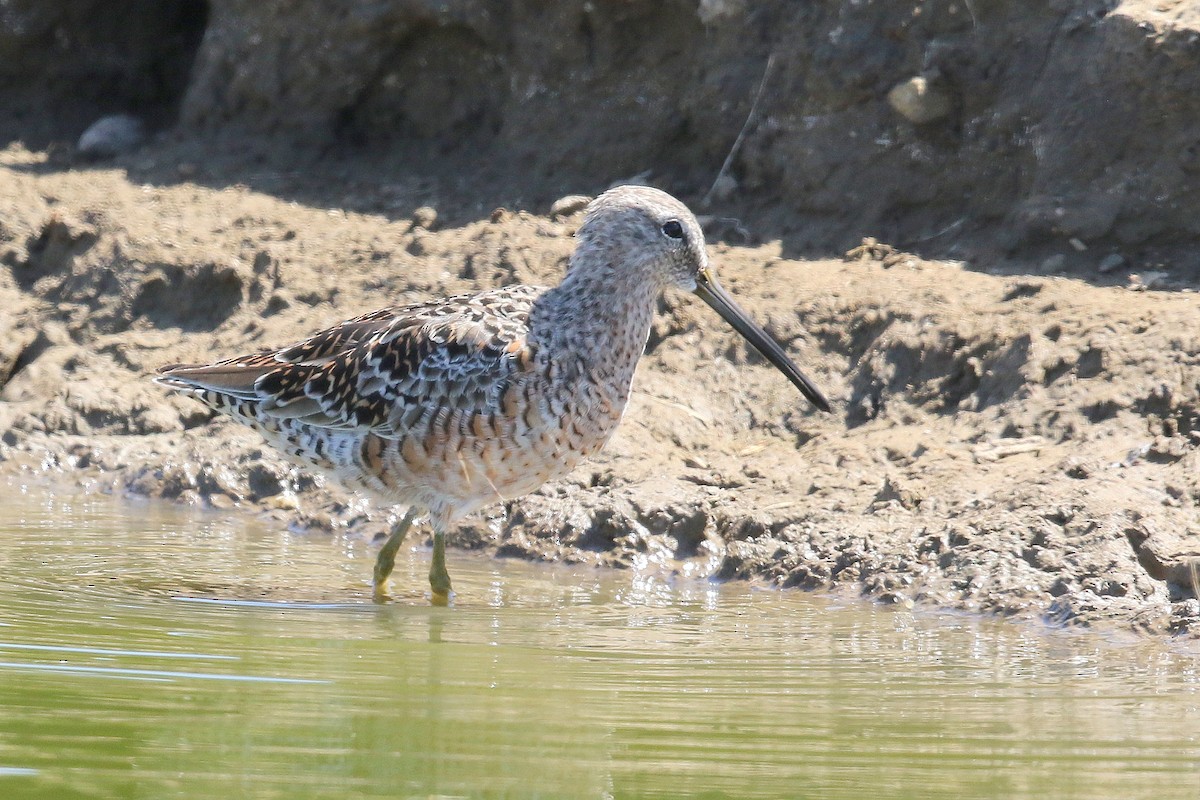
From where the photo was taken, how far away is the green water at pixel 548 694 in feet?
12.3

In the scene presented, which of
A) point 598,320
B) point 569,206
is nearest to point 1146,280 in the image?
point 598,320

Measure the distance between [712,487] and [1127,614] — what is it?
1950 mm

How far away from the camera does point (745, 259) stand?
7992mm

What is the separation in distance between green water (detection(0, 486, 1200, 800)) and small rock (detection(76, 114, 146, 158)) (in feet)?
14.4

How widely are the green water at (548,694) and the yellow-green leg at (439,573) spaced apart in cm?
7

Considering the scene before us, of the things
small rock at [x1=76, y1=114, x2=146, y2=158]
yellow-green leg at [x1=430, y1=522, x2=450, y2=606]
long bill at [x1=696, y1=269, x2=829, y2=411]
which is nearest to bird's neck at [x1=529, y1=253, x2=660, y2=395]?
long bill at [x1=696, y1=269, x2=829, y2=411]

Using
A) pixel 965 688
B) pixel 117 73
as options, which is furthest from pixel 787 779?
pixel 117 73

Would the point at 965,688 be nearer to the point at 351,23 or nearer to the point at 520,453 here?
the point at 520,453

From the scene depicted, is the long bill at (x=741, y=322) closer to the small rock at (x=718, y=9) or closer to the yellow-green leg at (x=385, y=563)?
the yellow-green leg at (x=385, y=563)

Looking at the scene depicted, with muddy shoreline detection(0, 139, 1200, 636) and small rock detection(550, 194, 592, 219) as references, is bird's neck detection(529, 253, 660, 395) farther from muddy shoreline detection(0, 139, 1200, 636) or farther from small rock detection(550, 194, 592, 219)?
small rock detection(550, 194, 592, 219)

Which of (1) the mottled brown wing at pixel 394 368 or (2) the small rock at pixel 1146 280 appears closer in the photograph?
(1) the mottled brown wing at pixel 394 368

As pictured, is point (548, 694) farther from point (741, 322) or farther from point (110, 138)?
point (110, 138)

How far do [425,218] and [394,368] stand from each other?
110 inches

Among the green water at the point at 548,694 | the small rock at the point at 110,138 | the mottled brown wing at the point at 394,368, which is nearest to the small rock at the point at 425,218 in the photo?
the mottled brown wing at the point at 394,368
